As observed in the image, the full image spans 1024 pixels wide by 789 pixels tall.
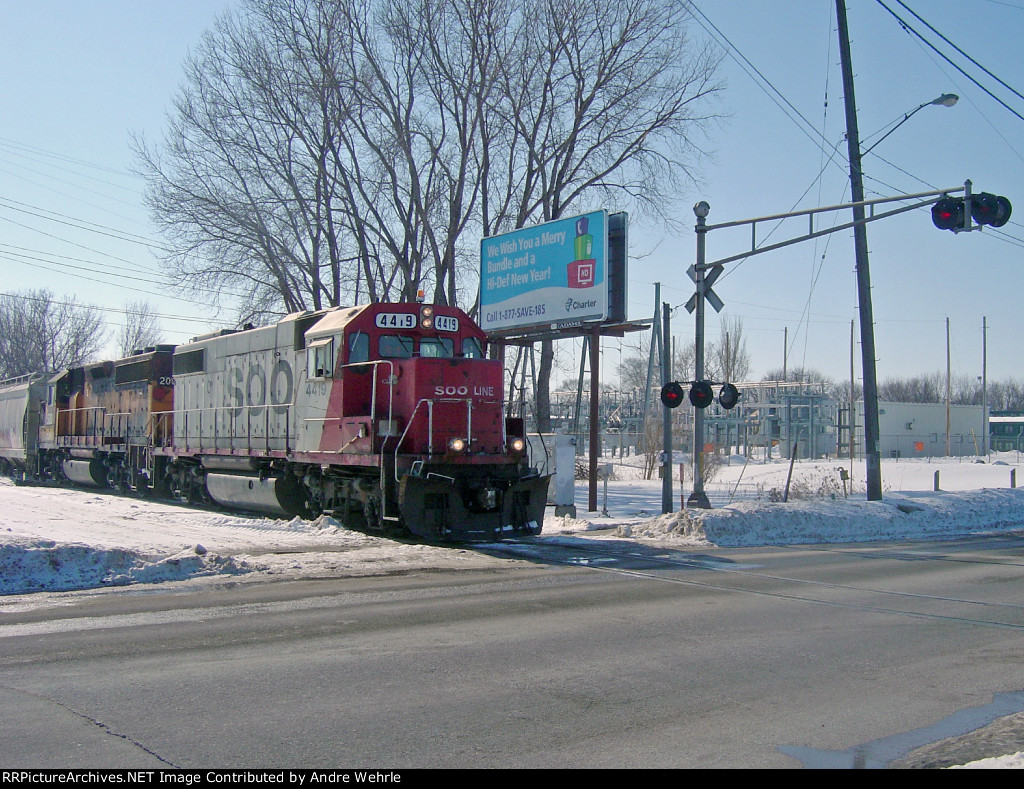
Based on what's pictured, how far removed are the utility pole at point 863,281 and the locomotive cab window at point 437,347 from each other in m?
10.8

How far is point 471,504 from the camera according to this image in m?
14.6

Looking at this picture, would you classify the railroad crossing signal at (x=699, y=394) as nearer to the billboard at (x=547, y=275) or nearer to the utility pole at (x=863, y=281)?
the billboard at (x=547, y=275)

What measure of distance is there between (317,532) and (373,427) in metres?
2.58

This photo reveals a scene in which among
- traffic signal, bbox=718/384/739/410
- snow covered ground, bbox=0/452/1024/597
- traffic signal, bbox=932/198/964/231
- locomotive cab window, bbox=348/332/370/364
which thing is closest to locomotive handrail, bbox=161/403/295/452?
snow covered ground, bbox=0/452/1024/597

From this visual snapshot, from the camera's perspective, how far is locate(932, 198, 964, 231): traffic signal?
46.5ft

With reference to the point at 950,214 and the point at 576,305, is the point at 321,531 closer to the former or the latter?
the point at 576,305

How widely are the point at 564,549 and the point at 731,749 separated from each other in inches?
379

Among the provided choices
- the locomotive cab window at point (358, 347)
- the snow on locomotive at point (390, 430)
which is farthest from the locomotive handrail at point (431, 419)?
the locomotive cab window at point (358, 347)

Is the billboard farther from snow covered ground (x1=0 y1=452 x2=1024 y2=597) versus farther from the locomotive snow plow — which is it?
the locomotive snow plow

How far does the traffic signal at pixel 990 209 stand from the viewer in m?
13.7

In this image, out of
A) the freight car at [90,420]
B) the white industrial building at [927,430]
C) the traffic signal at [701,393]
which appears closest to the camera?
the traffic signal at [701,393]

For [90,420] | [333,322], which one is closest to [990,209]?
[333,322]
